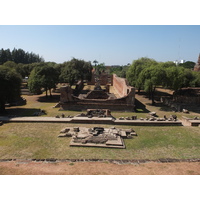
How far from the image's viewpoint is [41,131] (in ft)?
42.7

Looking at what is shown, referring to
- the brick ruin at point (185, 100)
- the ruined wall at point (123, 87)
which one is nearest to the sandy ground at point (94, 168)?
the ruined wall at point (123, 87)

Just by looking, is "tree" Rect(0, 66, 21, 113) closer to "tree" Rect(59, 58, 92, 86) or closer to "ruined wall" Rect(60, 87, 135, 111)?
"ruined wall" Rect(60, 87, 135, 111)

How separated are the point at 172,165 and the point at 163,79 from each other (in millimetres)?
17318

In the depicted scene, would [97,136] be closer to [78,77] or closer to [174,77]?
[174,77]

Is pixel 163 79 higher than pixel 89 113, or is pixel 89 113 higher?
pixel 163 79

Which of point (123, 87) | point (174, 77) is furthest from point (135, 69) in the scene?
point (174, 77)

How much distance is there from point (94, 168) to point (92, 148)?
2.18m

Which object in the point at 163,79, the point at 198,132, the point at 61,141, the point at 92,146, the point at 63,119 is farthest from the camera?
the point at 163,79

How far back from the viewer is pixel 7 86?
1850 cm

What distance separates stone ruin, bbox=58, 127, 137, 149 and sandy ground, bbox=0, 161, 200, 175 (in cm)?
203

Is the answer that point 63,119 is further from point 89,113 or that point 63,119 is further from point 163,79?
point 163,79

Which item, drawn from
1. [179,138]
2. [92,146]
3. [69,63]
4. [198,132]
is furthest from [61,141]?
[69,63]

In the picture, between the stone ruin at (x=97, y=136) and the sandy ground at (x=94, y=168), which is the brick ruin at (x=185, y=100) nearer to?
the stone ruin at (x=97, y=136)

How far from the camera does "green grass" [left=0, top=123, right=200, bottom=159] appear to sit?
960 centimetres
